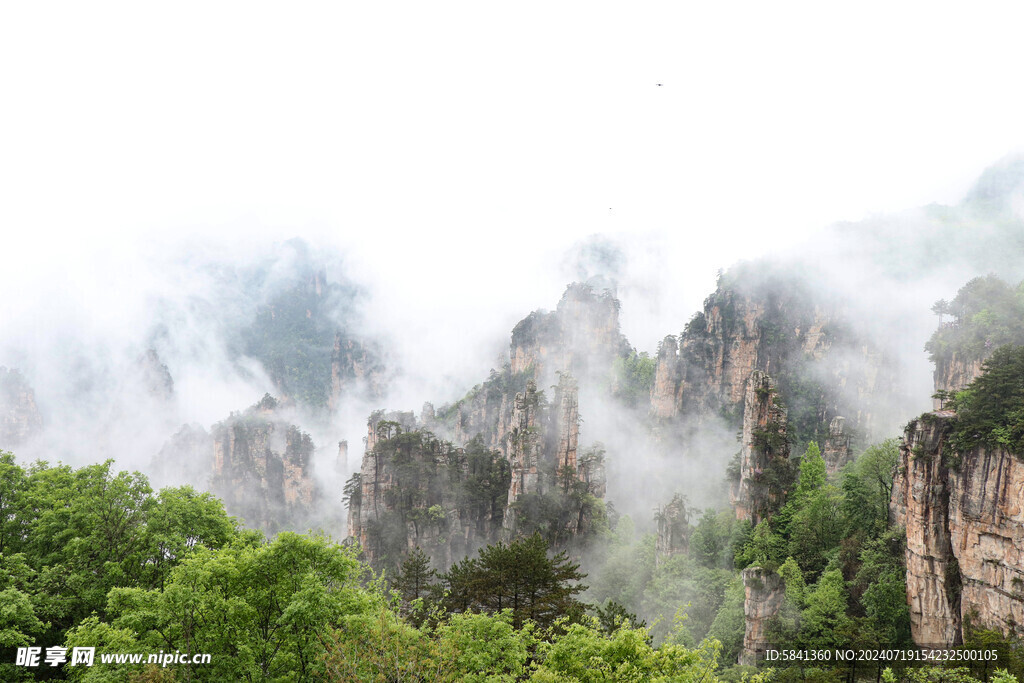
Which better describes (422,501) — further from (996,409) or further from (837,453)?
(996,409)

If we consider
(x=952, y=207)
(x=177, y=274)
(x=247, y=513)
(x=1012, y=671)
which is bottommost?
(x=1012, y=671)

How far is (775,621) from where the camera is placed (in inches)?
1265

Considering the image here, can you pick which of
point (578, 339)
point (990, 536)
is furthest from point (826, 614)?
point (578, 339)

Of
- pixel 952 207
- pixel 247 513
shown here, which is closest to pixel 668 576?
pixel 247 513

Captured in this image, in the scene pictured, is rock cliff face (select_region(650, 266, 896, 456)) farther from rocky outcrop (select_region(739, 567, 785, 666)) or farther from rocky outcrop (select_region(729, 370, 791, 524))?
rocky outcrop (select_region(739, 567, 785, 666))

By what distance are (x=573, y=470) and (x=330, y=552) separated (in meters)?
45.4

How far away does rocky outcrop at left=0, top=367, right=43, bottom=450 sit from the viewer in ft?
383

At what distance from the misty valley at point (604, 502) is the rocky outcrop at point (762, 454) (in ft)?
0.62

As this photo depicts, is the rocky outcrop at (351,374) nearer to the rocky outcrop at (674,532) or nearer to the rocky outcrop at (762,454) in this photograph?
the rocky outcrop at (674,532)

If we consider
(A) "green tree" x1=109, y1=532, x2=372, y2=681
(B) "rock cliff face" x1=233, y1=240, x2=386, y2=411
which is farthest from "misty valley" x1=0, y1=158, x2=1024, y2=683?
(B) "rock cliff face" x1=233, y1=240, x2=386, y2=411

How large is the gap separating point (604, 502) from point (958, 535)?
3856 centimetres

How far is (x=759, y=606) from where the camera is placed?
32.4 meters

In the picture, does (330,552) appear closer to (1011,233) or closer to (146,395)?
(1011,233)

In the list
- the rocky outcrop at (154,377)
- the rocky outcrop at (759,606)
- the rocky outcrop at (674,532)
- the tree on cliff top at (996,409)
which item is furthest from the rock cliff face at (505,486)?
the rocky outcrop at (154,377)
